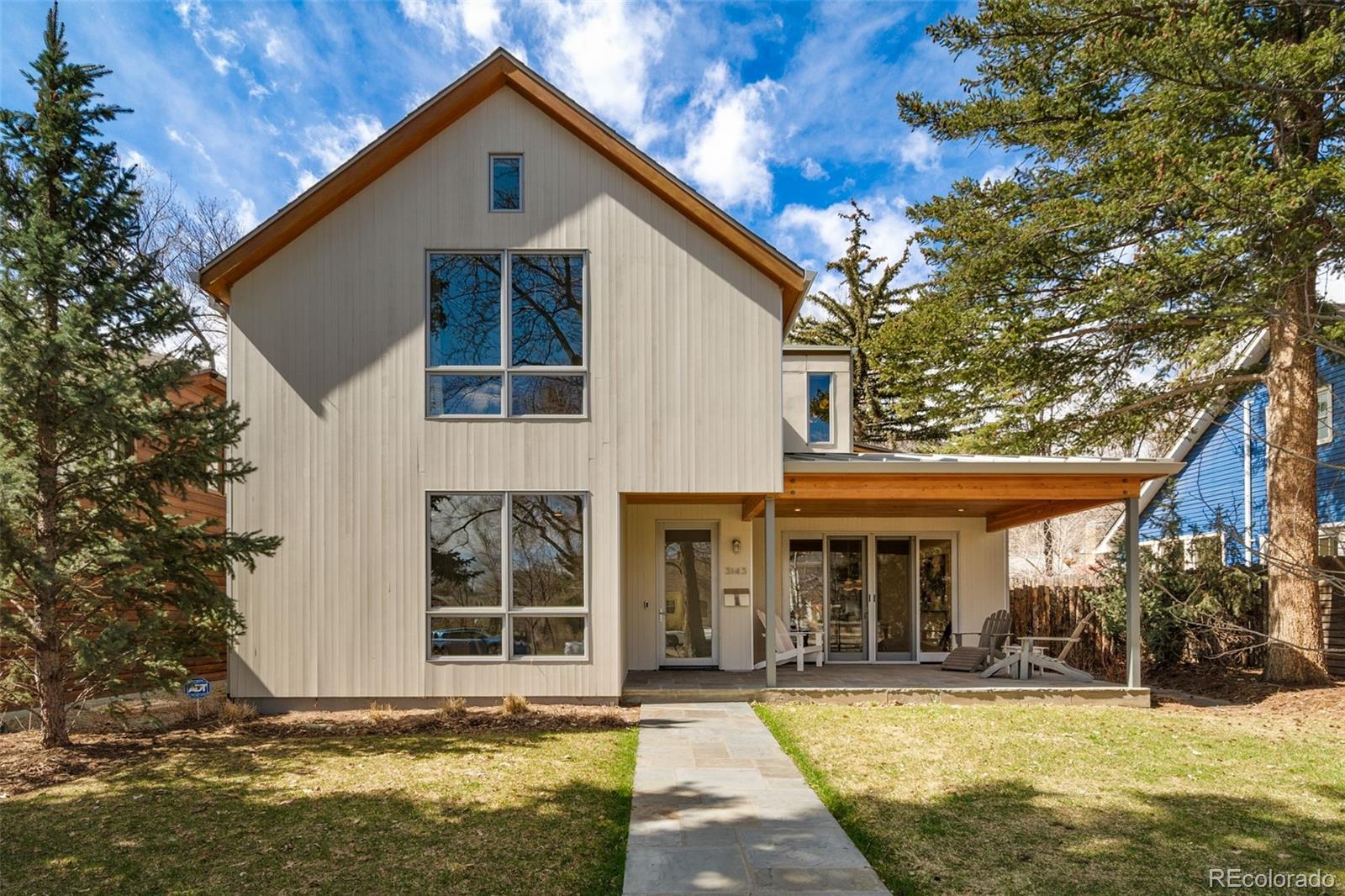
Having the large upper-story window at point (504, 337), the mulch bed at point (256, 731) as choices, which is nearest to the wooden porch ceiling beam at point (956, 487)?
the large upper-story window at point (504, 337)

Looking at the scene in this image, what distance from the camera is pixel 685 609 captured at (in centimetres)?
1193

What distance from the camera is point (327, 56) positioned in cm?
1391

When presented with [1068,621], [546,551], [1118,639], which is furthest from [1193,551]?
[546,551]

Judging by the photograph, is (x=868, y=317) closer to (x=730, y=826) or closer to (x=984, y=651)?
(x=984, y=651)

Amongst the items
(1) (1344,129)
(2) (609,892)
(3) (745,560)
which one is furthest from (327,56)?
(1) (1344,129)

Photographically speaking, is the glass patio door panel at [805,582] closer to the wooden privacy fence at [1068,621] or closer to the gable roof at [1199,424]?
the wooden privacy fence at [1068,621]

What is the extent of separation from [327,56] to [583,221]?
8.20 m

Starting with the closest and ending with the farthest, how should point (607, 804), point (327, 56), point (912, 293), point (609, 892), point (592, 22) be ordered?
point (609, 892) < point (607, 804) < point (592, 22) < point (327, 56) < point (912, 293)

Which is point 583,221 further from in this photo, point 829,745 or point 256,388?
point 829,745

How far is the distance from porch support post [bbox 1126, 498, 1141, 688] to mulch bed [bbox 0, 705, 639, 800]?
6.55 meters

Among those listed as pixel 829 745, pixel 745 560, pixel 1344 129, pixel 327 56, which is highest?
pixel 327 56

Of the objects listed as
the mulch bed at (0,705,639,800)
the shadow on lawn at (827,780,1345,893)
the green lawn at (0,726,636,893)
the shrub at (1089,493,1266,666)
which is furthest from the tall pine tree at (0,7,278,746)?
the shrub at (1089,493,1266,666)

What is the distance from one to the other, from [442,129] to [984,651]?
1060 centimetres

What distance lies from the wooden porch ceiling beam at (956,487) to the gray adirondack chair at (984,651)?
7.97 ft
